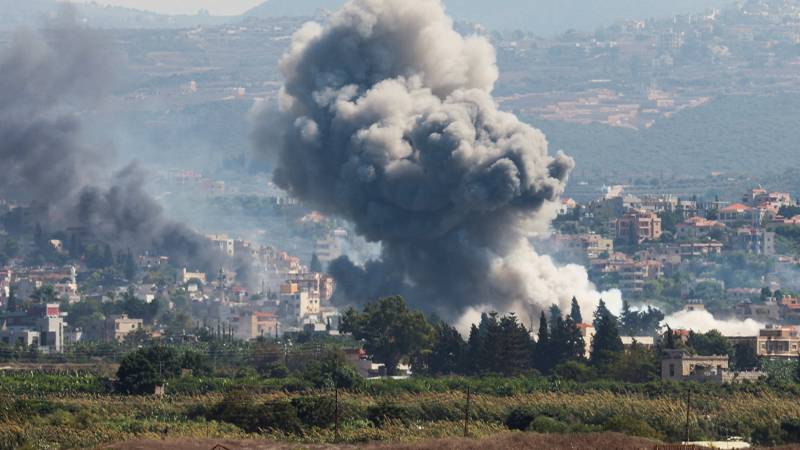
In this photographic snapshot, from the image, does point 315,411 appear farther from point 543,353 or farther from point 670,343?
point 670,343

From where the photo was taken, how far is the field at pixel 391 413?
5341cm

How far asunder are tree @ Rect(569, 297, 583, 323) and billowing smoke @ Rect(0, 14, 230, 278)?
58.8 meters

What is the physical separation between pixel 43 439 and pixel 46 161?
103 m

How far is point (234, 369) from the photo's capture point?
82875 mm

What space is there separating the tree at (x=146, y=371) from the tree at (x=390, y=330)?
419 inches

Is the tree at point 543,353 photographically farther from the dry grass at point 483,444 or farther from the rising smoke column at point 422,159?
the dry grass at point 483,444

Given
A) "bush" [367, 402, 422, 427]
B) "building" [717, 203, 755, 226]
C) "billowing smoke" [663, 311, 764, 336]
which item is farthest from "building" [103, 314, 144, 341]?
A: "building" [717, 203, 755, 226]

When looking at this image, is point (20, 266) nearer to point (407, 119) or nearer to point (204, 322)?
point (204, 322)

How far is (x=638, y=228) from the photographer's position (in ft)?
556

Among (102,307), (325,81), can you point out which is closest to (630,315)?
(325,81)

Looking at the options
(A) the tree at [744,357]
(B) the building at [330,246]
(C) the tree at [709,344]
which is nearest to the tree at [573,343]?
(C) the tree at [709,344]

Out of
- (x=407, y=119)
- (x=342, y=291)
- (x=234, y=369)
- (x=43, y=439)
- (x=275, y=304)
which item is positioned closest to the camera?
(x=43, y=439)

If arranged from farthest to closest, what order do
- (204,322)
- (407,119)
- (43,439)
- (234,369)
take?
(204,322), (407,119), (234,369), (43,439)

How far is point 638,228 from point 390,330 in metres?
84.6
